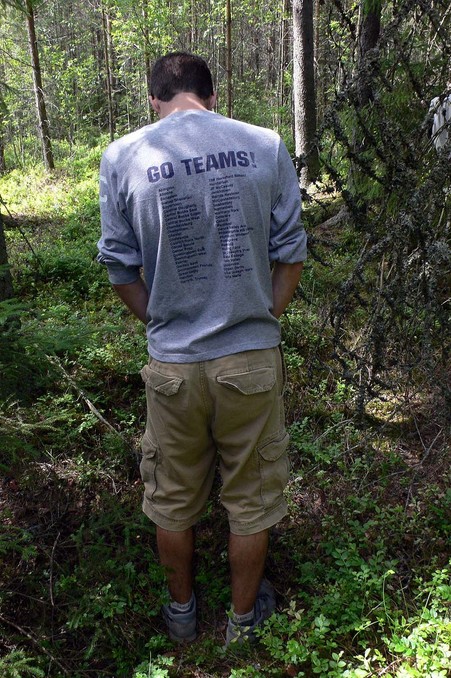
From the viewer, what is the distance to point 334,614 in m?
2.49

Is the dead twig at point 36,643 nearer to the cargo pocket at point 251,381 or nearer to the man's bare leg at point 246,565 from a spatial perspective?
the man's bare leg at point 246,565

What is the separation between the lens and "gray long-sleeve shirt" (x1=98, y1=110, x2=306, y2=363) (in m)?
2.04

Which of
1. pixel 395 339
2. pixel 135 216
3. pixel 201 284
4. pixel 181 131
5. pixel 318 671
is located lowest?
pixel 318 671

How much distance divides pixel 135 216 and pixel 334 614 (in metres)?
2.05

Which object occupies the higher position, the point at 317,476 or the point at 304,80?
the point at 304,80

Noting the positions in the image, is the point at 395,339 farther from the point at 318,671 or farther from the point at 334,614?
the point at 318,671

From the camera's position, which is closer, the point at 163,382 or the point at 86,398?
the point at 163,382

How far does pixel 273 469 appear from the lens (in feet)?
7.77

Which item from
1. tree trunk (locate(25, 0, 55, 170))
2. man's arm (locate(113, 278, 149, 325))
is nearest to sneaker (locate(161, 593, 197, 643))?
man's arm (locate(113, 278, 149, 325))

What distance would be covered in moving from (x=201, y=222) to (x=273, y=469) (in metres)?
1.14

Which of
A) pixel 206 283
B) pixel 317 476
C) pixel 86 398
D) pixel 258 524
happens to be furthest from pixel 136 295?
pixel 317 476

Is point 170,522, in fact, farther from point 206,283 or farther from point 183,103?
point 183,103

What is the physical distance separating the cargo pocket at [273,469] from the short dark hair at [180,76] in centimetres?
154

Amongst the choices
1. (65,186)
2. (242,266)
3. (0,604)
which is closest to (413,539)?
(242,266)
